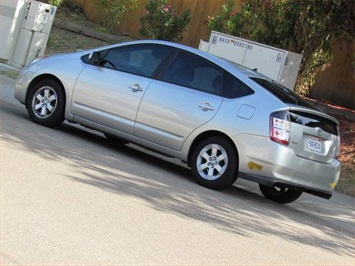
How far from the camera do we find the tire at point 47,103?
9367 mm

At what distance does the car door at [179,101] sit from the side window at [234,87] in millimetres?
86

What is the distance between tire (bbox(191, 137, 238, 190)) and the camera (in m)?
8.13

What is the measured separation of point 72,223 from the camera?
5660 millimetres

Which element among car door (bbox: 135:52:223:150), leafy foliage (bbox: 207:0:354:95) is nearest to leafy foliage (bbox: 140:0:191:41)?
leafy foliage (bbox: 207:0:354:95)

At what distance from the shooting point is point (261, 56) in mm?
13016

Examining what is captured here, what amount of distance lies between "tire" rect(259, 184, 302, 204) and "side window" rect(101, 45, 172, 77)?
2249 mm

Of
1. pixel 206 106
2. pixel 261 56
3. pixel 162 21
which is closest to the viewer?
pixel 206 106

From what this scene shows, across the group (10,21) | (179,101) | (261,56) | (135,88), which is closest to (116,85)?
(135,88)

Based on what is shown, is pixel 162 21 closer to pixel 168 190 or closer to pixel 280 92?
pixel 280 92

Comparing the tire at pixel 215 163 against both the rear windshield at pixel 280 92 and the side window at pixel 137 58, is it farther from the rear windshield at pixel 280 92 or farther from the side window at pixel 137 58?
the side window at pixel 137 58

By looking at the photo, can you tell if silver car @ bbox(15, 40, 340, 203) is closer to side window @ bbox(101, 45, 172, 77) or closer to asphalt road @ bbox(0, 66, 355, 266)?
side window @ bbox(101, 45, 172, 77)

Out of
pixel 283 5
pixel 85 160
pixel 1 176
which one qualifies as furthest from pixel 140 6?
pixel 1 176

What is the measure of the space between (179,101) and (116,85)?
100cm

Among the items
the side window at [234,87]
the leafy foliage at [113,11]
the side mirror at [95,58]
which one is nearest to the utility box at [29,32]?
the leafy foliage at [113,11]
